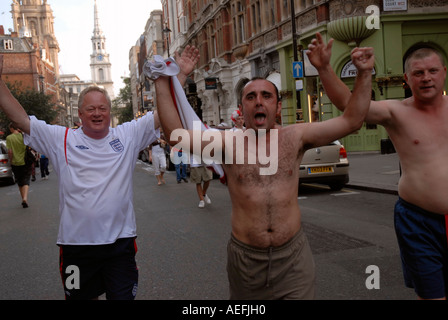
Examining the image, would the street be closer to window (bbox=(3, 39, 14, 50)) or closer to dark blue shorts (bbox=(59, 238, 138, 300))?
dark blue shorts (bbox=(59, 238, 138, 300))

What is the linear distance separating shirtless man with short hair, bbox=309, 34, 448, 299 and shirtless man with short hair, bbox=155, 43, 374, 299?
0.33 m

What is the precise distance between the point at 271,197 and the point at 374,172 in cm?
1211

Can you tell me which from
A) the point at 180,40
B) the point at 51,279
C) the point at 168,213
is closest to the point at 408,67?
the point at 51,279

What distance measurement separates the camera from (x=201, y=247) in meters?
6.68

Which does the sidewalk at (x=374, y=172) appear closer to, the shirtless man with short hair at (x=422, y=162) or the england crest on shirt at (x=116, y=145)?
the shirtless man with short hair at (x=422, y=162)

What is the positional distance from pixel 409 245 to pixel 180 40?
4975 centimetres

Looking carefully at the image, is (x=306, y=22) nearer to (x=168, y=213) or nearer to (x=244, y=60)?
(x=244, y=60)

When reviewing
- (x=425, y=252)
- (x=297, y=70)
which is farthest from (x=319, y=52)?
(x=297, y=70)

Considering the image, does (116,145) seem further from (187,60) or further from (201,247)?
(201,247)

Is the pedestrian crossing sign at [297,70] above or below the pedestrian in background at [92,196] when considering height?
above

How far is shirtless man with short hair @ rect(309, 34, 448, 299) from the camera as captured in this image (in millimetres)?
3014

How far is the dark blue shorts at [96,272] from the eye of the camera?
3.13m

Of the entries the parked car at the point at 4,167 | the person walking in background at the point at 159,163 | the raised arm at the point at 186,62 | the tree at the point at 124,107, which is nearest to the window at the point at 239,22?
the person walking in background at the point at 159,163
